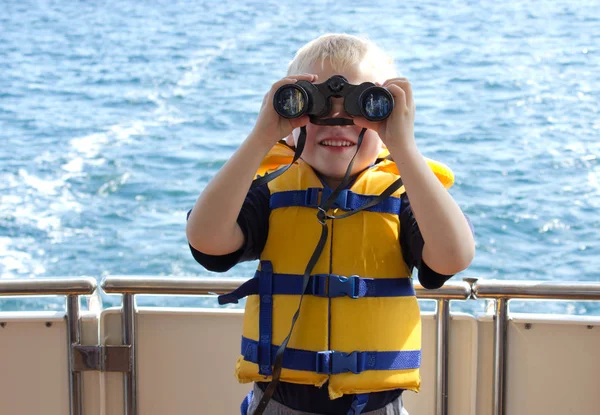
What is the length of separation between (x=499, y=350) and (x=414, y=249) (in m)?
0.87

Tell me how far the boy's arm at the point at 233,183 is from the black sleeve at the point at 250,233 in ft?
0.23

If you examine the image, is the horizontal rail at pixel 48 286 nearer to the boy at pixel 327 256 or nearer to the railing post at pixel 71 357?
the railing post at pixel 71 357

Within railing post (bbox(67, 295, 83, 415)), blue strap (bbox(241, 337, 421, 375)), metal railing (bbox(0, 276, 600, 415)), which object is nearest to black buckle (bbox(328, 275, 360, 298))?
blue strap (bbox(241, 337, 421, 375))

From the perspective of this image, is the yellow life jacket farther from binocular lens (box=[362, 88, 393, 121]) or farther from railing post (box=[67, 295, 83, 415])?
railing post (box=[67, 295, 83, 415])

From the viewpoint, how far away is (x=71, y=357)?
2561 mm

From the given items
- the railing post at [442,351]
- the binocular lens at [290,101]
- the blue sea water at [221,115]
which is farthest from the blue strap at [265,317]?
the blue sea water at [221,115]

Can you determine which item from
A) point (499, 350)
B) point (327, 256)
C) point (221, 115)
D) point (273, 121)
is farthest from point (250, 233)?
point (221, 115)

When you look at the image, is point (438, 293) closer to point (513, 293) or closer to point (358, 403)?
point (513, 293)

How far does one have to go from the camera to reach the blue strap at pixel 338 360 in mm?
1743

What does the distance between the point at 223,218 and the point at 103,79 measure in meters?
10.8

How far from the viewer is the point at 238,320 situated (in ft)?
8.31

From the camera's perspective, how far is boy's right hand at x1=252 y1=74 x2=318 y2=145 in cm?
164

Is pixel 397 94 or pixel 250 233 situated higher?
pixel 397 94

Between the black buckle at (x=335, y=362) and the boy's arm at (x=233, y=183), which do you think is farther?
the black buckle at (x=335, y=362)
